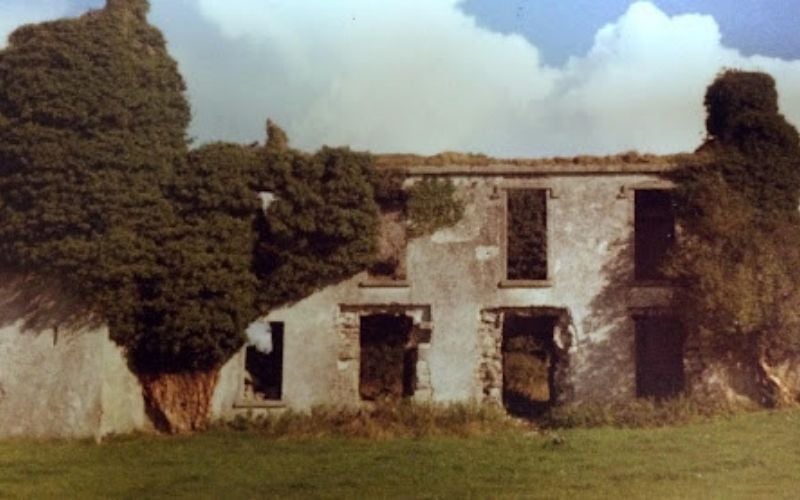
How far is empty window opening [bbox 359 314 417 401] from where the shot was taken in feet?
86.0

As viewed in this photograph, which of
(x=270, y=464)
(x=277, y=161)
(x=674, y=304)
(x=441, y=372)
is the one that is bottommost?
(x=270, y=464)

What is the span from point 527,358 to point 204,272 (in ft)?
37.7

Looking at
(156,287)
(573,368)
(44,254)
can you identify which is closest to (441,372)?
(573,368)

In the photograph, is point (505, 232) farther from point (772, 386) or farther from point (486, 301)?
point (772, 386)

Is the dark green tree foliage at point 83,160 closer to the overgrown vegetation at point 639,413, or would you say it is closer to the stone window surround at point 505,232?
the stone window surround at point 505,232

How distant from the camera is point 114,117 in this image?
2033cm

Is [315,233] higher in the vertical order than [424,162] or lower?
lower

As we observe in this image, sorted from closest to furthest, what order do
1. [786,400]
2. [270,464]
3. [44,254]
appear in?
[270,464] < [44,254] < [786,400]

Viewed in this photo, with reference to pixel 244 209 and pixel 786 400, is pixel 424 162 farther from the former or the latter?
pixel 786 400

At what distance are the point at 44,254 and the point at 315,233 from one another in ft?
20.3

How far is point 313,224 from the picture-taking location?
22.3 metres

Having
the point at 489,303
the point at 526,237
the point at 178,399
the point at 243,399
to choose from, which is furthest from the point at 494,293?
the point at 178,399

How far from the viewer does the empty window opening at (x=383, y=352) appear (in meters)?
26.2

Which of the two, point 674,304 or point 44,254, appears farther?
point 674,304
